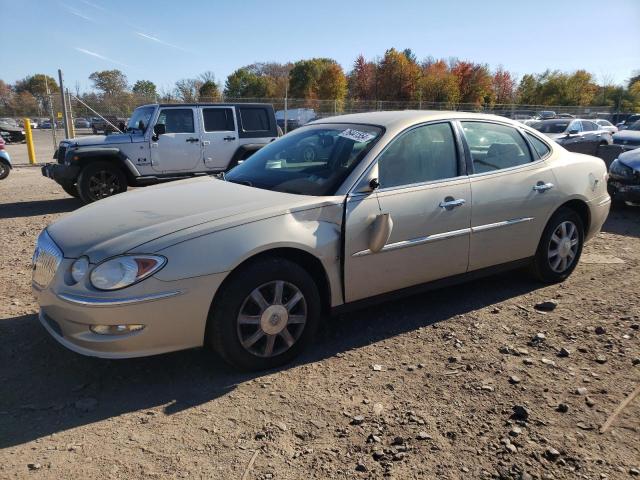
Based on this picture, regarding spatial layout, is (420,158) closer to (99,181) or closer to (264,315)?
(264,315)

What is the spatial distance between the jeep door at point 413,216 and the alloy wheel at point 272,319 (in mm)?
426

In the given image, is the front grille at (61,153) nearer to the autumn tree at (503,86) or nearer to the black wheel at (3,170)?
the black wheel at (3,170)

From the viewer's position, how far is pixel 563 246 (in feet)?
15.8

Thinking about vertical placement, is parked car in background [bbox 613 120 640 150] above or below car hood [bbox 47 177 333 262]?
above

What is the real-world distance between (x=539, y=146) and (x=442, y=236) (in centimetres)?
160

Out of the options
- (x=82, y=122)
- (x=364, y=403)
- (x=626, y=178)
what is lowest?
(x=364, y=403)

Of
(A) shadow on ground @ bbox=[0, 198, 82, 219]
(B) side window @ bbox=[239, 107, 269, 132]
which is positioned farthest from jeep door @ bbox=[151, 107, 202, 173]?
(A) shadow on ground @ bbox=[0, 198, 82, 219]

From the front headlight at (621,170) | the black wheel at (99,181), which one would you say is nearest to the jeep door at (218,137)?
the black wheel at (99,181)

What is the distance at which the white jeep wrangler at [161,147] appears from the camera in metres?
9.07

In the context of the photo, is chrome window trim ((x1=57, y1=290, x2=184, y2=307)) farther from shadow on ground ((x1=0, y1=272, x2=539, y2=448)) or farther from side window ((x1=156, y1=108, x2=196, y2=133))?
side window ((x1=156, y1=108, x2=196, y2=133))

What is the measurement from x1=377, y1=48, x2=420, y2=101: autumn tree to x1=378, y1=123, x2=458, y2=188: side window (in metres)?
60.6

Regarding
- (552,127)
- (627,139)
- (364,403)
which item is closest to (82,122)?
(552,127)

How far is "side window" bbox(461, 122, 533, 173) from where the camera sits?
4.21 metres

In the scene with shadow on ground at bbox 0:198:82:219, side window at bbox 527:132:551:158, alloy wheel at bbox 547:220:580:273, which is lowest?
shadow on ground at bbox 0:198:82:219
